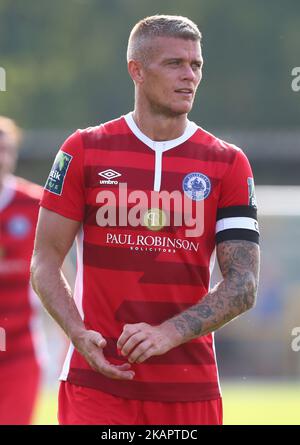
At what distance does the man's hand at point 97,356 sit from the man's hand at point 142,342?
8 cm

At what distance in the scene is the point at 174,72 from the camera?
5473 mm

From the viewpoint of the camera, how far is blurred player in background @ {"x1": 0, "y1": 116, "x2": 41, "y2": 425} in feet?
24.5

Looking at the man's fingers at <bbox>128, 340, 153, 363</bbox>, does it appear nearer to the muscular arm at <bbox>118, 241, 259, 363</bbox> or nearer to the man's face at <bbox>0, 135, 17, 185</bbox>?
the muscular arm at <bbox>118, 241, 259, 363</bbox>

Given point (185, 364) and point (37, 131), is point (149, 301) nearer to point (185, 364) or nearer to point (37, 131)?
point (185, 364)

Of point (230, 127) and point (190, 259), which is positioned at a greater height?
point (230, 127)

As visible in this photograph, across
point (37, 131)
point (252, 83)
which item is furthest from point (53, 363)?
point (252, 83)

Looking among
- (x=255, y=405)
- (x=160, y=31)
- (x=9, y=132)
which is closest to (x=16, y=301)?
(x=9, y=132)

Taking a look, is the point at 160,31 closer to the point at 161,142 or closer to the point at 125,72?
the point at 161,142

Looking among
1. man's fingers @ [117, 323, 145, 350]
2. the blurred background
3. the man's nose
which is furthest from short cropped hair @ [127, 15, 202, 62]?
the blurred background

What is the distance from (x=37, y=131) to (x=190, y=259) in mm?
24458

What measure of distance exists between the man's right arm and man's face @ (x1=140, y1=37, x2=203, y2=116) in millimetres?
639

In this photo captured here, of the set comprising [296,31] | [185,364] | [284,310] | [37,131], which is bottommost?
[185,364]

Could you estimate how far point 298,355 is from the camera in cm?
1773

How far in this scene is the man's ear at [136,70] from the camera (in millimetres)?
5609
